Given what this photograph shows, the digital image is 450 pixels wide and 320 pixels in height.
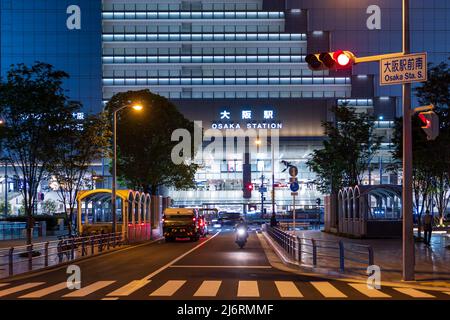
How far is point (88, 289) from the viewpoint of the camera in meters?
17.2

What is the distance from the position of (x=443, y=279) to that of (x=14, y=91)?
22181mm

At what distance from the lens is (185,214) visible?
155ft

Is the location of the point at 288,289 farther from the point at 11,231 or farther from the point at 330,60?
the point at 11,231

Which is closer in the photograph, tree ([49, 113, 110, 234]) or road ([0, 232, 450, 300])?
road ([0, 232, 450, 300])

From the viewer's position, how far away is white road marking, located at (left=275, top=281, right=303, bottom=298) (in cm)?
1566

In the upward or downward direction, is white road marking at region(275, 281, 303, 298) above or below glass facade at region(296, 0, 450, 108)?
below

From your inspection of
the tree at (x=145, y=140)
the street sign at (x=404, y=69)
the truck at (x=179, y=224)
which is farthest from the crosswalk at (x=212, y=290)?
the tree at (x=145, y=140)

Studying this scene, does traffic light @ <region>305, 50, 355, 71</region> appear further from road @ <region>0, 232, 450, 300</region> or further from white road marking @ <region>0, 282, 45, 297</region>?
white road marking @ <region>0, 282, 45, 297</region>

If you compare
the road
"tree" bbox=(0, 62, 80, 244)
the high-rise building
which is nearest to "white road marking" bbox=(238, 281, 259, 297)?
the road

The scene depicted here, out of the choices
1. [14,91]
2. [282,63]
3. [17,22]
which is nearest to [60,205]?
[17,22]

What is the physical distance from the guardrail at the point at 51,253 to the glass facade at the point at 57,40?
8380 cm

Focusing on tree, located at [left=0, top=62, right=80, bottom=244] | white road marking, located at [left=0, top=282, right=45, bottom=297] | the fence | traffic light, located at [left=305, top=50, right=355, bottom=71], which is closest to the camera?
white road marking, located at [left=0, top=282, right=45, bottom=297]

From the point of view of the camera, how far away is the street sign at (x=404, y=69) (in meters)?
18.1
